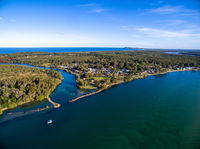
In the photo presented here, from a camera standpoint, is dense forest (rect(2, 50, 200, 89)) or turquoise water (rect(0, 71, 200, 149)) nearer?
turquoise water (rect(0, 71, 200, 149))

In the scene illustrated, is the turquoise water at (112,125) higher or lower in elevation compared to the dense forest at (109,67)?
lower

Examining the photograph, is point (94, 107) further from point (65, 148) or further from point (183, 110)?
point (183, 110)

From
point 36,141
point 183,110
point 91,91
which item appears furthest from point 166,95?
point 36,141

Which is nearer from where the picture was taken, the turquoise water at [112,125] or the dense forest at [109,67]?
the turquoise water at [112,125]

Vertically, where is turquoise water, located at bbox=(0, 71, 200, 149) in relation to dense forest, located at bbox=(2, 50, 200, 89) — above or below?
below

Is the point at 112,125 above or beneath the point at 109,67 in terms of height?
beneath

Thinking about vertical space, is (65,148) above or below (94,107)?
below

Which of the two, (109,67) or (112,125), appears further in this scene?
(109,67)

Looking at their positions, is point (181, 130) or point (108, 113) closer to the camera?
point (181, 130)
